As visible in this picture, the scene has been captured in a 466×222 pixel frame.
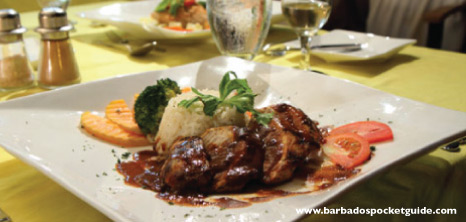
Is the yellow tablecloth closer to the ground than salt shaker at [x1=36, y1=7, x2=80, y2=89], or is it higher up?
closer to the ground

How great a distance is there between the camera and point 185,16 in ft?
9.11

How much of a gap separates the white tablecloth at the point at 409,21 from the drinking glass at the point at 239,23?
3.32 metres

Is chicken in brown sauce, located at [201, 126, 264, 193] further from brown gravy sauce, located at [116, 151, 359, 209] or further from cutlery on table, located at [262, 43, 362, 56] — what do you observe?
cutlery on table, located at [262, 43, 362, 56]

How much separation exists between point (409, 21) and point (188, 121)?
14.4ft

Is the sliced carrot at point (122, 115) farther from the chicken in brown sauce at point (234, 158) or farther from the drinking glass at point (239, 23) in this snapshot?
the drinking glass at point (239, 23)

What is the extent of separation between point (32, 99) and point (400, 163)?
1197 mm

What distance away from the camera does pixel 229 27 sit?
7.14ft

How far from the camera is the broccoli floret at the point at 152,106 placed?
60.0 inches

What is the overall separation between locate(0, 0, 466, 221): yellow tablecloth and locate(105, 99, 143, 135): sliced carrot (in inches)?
13.5

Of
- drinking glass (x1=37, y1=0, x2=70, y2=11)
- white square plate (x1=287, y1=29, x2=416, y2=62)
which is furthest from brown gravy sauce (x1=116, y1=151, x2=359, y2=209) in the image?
drinking glass (x1=37, y1=0, x2=70, y2=11)

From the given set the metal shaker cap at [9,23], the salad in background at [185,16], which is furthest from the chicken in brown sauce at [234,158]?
the salad in background at [185,16]

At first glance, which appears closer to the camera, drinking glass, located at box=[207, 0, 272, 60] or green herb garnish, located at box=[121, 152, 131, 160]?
green herb garnish, located at box=[121, 152, 131, 160]

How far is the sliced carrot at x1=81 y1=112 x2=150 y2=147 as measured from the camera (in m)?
1.46

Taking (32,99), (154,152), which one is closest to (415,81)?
(154,152)
